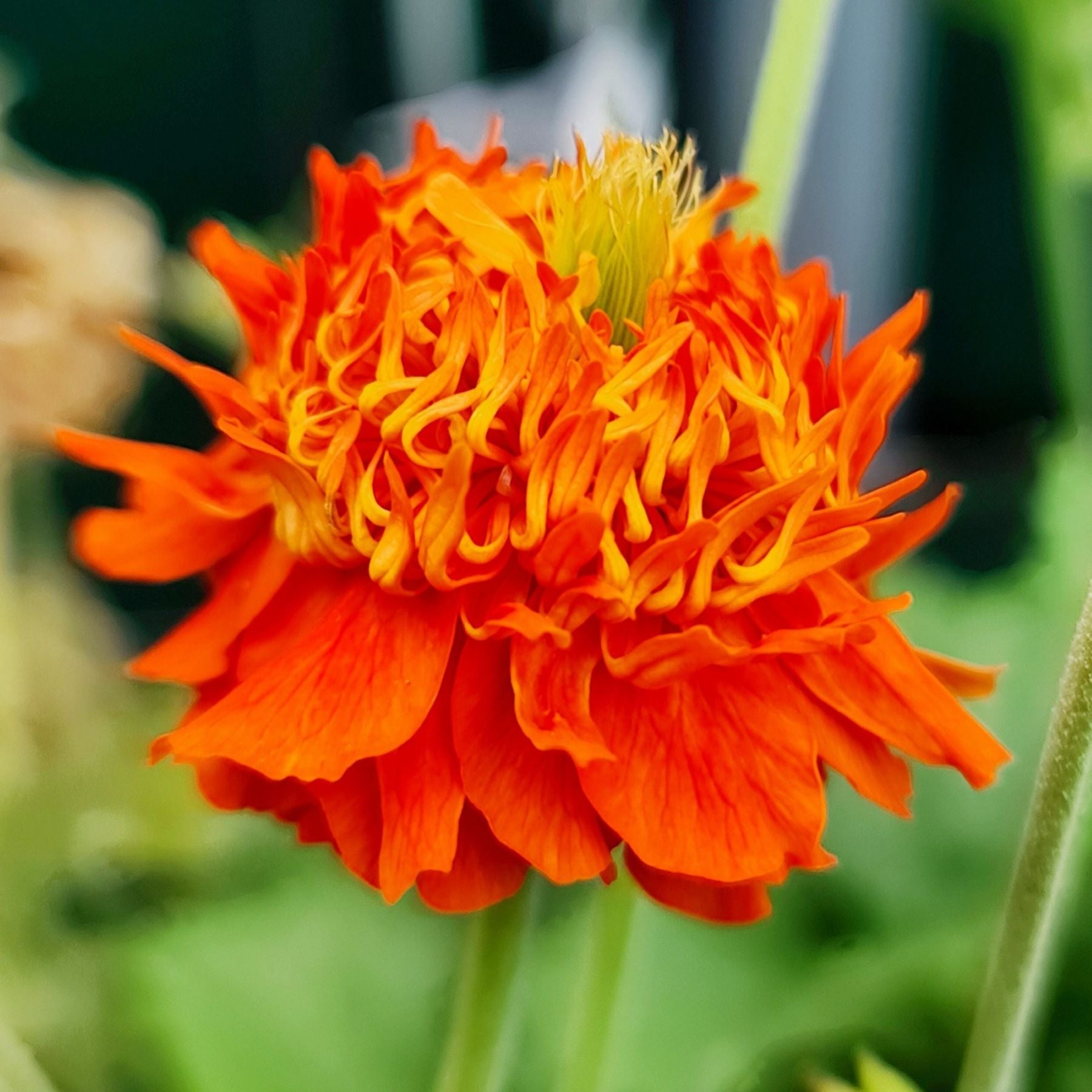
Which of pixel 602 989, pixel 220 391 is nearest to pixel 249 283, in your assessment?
pixel 220 391

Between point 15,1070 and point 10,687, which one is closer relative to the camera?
point 15,1070

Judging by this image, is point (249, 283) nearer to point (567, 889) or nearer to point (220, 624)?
point (220, 624)

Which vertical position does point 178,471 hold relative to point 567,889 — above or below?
above

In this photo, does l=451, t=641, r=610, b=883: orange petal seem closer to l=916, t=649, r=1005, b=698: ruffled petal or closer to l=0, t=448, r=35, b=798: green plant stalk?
l=916, t=649, r=1005, b=698: ruffled petal

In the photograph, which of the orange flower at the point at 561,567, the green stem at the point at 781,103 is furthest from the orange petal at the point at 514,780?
the green stem at the point at 781,103

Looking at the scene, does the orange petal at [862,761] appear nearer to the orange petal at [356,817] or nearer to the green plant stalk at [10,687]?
the orange petal at [356,817]

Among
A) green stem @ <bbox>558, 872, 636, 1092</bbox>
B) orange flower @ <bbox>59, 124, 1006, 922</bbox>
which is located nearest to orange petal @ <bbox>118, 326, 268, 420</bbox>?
orange flower @ <bbox>59, 124, 1006, 922</bbox>
